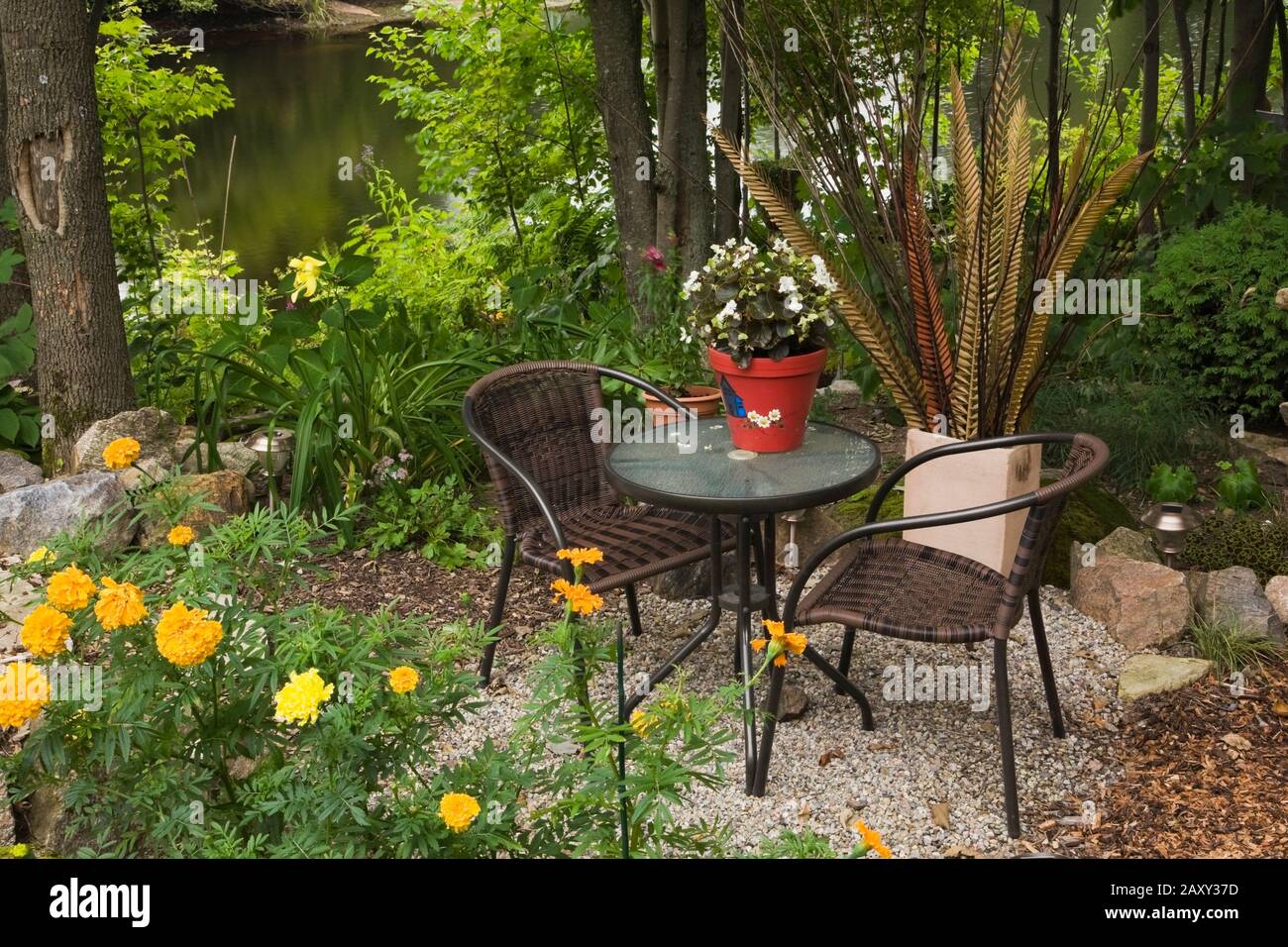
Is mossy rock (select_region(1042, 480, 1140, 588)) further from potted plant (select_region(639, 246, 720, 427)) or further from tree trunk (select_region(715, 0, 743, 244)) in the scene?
tree trunk (select_region(715, 0, 743, 244))

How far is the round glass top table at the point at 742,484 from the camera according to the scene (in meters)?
2.86

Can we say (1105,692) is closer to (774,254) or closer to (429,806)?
(774,254)

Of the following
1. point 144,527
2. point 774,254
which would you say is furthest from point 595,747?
point 144,527

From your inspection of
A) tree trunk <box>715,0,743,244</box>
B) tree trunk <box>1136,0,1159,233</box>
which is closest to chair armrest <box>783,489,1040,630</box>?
tree trunk <box>715,0,743,244</box>

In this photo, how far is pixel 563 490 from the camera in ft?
12.0

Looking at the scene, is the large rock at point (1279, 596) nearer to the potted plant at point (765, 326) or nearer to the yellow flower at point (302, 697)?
the potted plant at point (765, 326)

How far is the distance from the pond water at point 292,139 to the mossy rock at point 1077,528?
673 cm

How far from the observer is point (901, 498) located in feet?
13.3

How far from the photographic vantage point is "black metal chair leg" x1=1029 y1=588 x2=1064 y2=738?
2.96 m

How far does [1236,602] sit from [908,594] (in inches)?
43.8

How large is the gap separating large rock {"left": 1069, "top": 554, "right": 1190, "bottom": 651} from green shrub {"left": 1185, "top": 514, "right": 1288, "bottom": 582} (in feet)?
1.06

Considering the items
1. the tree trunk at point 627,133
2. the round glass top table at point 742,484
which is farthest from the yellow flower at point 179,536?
the tree trunk at point 627,133

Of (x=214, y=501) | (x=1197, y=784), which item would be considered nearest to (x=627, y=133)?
(x=214, y=501)

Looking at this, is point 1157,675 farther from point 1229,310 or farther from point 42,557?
point 42,557
